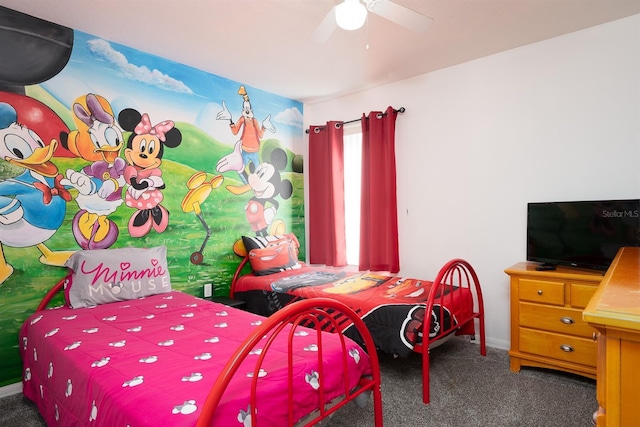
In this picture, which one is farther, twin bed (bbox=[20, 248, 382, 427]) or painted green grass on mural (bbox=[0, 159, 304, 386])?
painted green grass on mural (bbox=[0, 159, 304, 386])

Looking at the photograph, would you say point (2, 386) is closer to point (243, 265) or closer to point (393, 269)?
point (243, 265)

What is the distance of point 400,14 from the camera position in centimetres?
184

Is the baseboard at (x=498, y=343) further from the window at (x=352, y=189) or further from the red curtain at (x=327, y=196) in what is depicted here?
the red curtain at (x=327, y=196)

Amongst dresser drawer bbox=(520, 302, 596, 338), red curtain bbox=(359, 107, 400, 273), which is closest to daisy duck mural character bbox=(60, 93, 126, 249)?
red curtain bbox=(359, 107, 400, 273)

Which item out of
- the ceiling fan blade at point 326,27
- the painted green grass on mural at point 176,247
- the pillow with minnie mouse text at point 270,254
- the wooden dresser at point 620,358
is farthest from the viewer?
the pillow with minnie mouse text at point 270,254

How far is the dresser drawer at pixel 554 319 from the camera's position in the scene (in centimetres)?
226

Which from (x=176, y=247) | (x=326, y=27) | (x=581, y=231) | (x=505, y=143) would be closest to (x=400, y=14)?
(x=326, y=27)

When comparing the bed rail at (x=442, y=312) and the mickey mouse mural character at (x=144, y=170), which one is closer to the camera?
the bed rail at (x=442, y=312)

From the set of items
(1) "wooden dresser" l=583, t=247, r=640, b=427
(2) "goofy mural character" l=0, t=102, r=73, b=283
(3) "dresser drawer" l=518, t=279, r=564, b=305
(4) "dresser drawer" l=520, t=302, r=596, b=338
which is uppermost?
(2) "goofy mural character" l=0, t=102, r=73, b=283

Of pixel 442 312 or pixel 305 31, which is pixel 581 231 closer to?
pixel 442 312

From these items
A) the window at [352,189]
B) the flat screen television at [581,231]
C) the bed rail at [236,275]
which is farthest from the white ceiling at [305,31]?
the bed rail at [236,275]

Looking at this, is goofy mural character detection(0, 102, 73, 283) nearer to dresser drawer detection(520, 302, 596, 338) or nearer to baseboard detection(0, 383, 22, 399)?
baseboard detection(0, 383, 22, 399)

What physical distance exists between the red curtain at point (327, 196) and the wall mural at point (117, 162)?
444mm

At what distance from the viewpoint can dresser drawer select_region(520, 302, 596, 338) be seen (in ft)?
7.41
